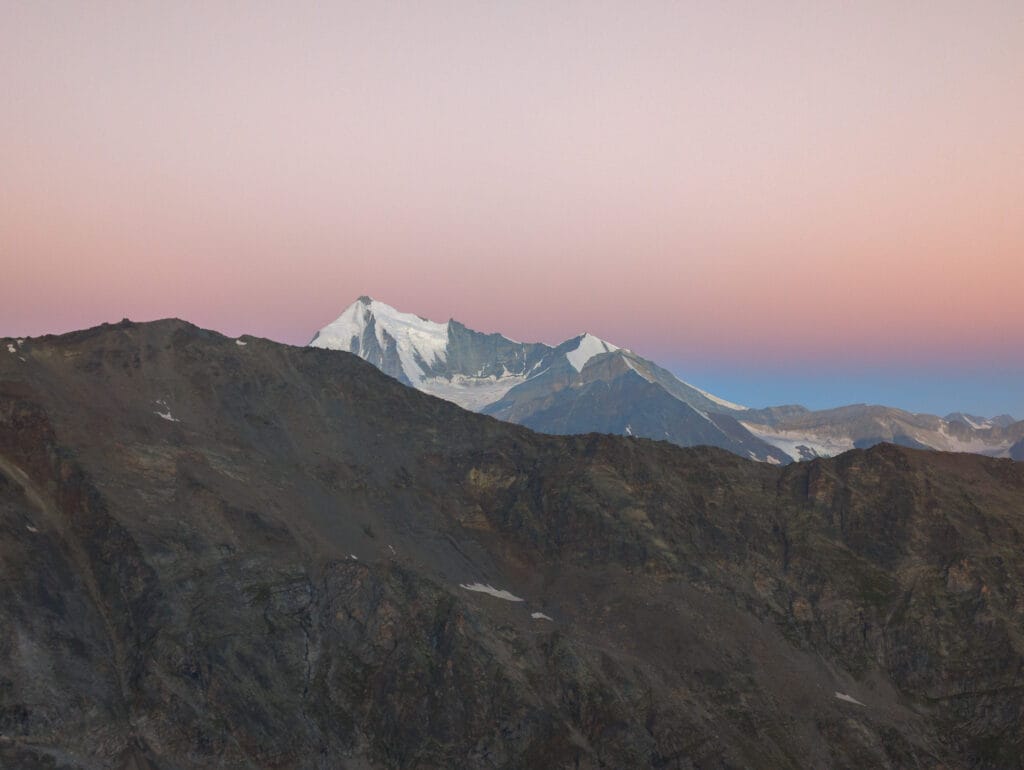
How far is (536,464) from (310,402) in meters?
43.4

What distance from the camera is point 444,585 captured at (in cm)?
10250

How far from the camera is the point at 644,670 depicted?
3863 inches

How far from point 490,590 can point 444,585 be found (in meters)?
11.4

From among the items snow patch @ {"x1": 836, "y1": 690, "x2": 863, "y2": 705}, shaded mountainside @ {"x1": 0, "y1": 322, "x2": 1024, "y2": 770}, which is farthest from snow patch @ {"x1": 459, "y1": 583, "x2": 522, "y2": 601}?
snow patch @ {"x1": 836, "y1": 690, "x2": 863, "y2": 705}

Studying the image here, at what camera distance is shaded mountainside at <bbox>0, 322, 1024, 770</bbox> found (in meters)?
78.6

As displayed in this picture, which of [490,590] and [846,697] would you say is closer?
[846,697]

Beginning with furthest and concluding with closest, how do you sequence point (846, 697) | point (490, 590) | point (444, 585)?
point (490, 590) < point (846, 697) < point (444, 585)

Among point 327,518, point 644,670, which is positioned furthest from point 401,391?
point 644,670

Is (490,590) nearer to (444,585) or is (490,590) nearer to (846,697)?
(444,585)

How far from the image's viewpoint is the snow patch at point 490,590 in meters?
109

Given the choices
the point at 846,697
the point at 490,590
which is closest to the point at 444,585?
the point at 490,590

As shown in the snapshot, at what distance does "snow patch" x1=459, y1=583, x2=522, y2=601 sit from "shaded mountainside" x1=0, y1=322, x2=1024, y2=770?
606 mm

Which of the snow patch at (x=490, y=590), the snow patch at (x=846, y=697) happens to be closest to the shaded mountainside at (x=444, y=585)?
the snow patch at (x=846, y=697)

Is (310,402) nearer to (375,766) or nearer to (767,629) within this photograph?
(375,766)
